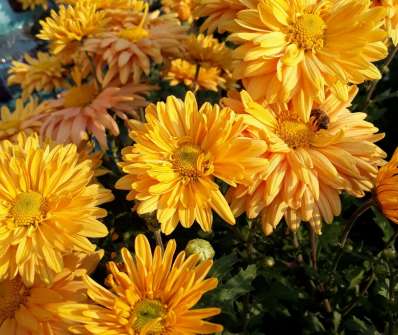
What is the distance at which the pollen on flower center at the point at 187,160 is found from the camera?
2.16 metres

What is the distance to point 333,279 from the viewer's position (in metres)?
2.79

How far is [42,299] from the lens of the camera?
213 cm

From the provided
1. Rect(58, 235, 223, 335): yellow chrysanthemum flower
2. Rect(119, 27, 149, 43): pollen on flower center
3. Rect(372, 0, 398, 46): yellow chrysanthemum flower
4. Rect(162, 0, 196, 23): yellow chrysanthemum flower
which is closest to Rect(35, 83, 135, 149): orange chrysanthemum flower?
Rect(119, 27, 149, 43): pollen on flower center

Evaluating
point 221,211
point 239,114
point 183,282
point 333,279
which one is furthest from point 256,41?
point 333,279

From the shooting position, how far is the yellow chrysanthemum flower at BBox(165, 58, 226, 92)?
3.90 metres

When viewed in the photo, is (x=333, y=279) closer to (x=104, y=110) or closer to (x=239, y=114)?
(x=239, y=114)

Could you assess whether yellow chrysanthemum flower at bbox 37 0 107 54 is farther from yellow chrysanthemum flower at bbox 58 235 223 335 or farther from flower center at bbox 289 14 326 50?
yellow chrysanthemum flower at bbox 58 235 223 335

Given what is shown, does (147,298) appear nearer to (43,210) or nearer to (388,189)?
(43,210)

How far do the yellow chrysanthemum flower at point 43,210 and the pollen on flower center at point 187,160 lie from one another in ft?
1.15

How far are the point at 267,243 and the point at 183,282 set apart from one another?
3.92ft

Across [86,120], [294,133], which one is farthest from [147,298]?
[86,120]

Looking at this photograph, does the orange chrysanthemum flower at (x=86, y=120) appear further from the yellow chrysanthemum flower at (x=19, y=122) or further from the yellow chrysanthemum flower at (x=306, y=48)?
the yellow chrysanthemum flower at (x=306, y=48)

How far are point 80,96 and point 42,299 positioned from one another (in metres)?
1.55

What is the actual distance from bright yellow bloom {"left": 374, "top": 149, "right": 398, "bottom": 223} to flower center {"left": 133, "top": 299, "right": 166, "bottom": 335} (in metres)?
1.03
